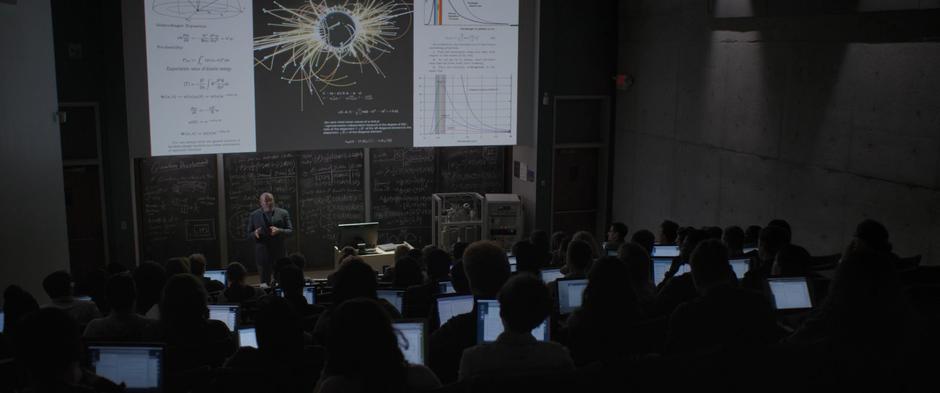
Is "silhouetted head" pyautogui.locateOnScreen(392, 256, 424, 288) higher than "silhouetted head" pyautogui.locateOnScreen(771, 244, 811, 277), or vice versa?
"silhouetted head" pyautogui.locateOnScreen(771, 244, 811, 277)

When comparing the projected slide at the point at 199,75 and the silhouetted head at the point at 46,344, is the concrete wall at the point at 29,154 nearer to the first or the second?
the projected slide at the point at 199,75

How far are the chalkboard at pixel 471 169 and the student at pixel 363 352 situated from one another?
868 centimetres

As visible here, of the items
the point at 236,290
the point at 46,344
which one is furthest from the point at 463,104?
the point at 46,344

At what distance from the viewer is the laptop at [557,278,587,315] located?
4863mm

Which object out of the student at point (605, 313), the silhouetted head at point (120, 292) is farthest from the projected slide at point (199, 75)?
the student at point (605, 313)

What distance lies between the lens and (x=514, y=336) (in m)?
3.00

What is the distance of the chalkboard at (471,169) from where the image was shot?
36.9 ft

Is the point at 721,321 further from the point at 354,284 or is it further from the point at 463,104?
the point at 463,104

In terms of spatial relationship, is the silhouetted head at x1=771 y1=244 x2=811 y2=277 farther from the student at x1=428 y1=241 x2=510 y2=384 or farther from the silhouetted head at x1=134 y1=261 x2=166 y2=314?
the silhouetted head at x1=134 y1=261 x2=166 y2=314

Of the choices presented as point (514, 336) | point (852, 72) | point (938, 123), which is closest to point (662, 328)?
point (514, 336)

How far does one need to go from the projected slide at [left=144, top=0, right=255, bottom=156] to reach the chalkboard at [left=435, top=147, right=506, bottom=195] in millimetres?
2952

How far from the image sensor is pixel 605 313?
3.35 m

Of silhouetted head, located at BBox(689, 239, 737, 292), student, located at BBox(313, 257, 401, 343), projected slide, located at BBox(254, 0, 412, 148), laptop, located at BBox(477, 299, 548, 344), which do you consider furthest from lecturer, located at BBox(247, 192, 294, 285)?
silhouetted head, located at BBox(689, 239, 737, 292)

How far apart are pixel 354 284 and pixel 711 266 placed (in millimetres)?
1550
